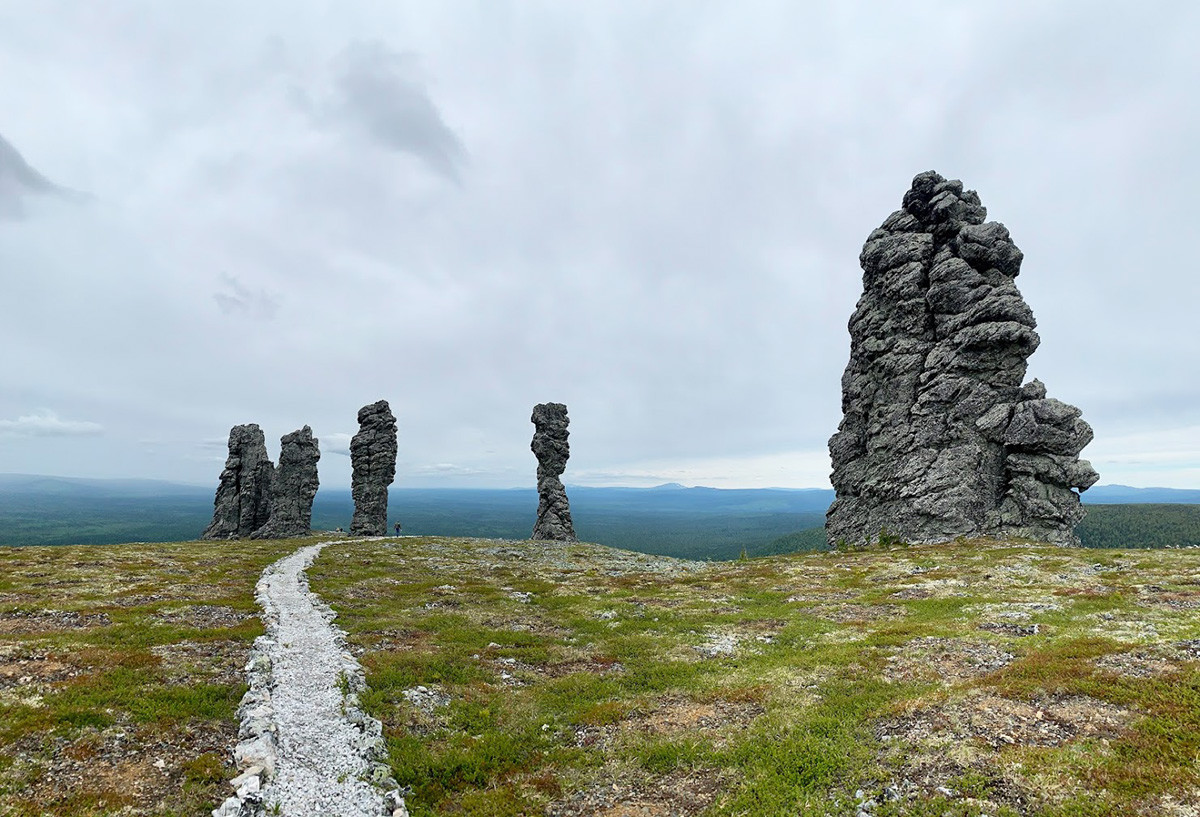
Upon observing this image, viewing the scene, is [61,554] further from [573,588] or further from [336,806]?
[336,806]

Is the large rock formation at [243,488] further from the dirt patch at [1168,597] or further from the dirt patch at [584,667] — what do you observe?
the dirt patch at [1168,597]

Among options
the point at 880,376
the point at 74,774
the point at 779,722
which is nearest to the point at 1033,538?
the point at 880,376

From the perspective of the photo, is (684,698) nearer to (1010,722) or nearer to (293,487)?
(1010,722)

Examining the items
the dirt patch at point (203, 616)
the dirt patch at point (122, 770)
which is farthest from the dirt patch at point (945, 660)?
the dirt patch at point (203, 616)

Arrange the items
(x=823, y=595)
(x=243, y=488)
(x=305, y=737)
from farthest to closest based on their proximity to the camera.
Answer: (x=243, y=488)
(x=823, y=595)
(x=305, y=737)

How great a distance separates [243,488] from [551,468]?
68134mm

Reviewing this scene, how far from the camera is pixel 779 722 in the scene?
62.2ft

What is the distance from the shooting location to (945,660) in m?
23.4

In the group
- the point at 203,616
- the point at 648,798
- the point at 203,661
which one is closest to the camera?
the point at 648,798

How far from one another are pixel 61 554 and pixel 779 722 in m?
86.6

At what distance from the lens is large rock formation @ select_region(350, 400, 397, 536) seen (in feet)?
388

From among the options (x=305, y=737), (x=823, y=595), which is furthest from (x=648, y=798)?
(x=823, y=595)

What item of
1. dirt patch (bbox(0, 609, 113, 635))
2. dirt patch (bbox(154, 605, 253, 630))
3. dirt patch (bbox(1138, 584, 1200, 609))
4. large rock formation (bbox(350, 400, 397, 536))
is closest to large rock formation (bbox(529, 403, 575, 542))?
large rock formation (bbox(350, 400, 397, 536))

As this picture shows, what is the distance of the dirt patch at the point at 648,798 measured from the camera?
14.7 metres
